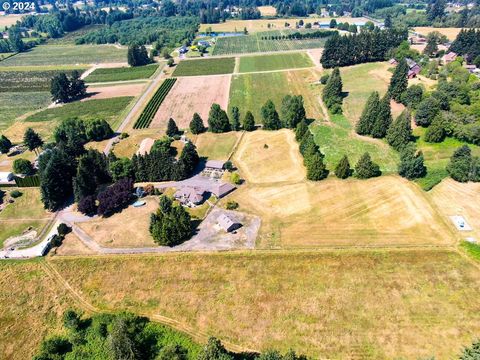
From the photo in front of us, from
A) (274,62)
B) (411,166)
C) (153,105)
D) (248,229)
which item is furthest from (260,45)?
(248,229)

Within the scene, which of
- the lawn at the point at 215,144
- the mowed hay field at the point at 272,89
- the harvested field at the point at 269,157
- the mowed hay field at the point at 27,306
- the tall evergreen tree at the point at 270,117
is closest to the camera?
the mowed hay field at the point at 27,306

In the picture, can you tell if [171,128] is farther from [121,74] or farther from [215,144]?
[121,74]

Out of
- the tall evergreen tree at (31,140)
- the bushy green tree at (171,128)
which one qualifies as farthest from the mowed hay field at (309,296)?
A: the bushy green tree at (171,128)

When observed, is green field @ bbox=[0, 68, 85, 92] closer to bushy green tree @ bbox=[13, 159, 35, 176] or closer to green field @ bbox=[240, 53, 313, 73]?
bushy green tree @ bbox=[13, 159, 35, 176]

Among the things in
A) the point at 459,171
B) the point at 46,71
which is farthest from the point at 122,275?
the point at 46,71

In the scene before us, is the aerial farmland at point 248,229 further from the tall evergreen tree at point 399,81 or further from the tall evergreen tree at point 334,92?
the tall evergreen tree at point 399,81
